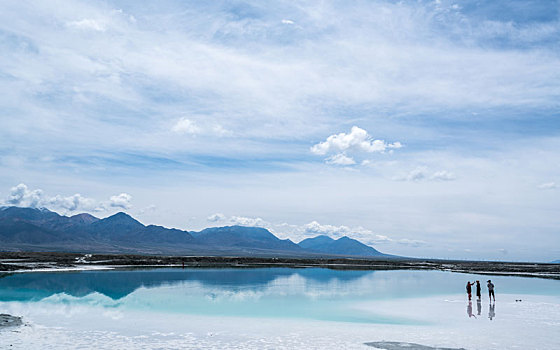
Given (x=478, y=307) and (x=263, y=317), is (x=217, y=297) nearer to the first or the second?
(x=263, y=317)

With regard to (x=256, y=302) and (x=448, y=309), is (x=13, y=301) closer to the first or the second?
(x=256, y=302)

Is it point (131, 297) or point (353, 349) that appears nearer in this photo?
point (353, 349)

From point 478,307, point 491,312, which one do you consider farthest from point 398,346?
point 478,307

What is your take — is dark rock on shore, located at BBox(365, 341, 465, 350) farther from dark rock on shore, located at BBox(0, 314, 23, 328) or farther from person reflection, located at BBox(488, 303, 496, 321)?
dark rock on shore, located at BBox(0, 314, 23, 328)

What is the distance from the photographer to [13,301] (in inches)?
1243

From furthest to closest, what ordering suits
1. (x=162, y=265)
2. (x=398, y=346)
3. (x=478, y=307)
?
(x=162, y=265), (x=478, y=307), (x=398, y=346)

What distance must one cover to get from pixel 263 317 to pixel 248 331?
180 inches

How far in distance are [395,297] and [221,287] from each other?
15914mm

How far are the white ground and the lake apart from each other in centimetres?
4

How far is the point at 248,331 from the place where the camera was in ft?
72.6

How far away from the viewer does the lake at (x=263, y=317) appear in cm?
2012

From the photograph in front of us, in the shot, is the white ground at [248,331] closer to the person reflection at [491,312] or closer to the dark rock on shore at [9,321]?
the person reflection at [491,312]

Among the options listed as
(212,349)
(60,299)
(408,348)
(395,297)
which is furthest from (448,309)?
(60,299)

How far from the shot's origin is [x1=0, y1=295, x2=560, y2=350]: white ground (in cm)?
1931
